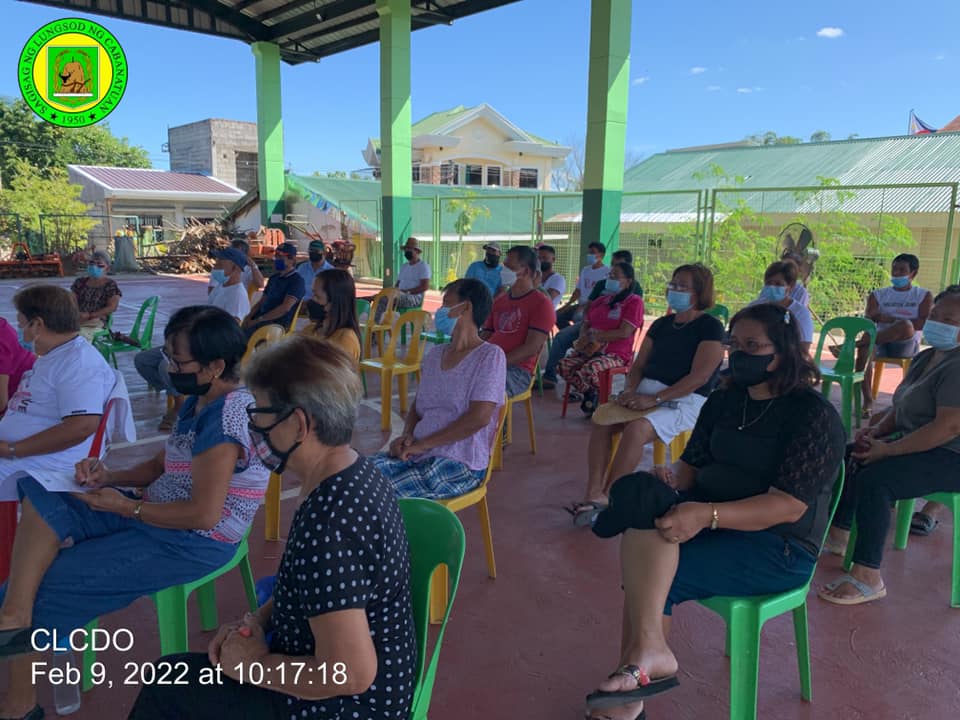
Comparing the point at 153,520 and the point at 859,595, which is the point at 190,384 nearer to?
the point at 153,520

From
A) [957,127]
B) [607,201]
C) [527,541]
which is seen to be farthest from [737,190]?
[957,127]

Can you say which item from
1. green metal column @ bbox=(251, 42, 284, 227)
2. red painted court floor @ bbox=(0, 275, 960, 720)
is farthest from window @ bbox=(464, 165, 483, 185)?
red painted court floor @ bbox=(0, 275, 960, 720)

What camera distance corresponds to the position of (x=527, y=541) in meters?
3.27

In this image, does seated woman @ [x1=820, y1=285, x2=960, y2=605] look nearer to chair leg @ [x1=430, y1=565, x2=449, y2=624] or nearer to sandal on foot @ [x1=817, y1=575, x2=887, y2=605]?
sandal on foot @ [x1=817, y1=575, x2=887, y2=605]

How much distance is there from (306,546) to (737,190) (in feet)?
30.5

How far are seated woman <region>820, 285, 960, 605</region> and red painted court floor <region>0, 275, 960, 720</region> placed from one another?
14cm

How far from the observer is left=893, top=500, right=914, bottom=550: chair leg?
3.22 metres

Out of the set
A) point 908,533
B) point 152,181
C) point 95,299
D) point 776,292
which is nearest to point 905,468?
point 908,533

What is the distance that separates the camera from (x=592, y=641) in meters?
2.48

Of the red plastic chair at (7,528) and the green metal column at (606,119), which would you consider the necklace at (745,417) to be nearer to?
the red plastic chair at (7,528)

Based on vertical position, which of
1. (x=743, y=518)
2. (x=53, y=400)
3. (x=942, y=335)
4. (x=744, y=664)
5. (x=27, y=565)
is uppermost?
(x=942, y=335)

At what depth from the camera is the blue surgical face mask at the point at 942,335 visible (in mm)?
2875

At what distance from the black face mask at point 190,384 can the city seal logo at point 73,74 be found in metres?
6.86

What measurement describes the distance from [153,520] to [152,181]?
94.7 ft
